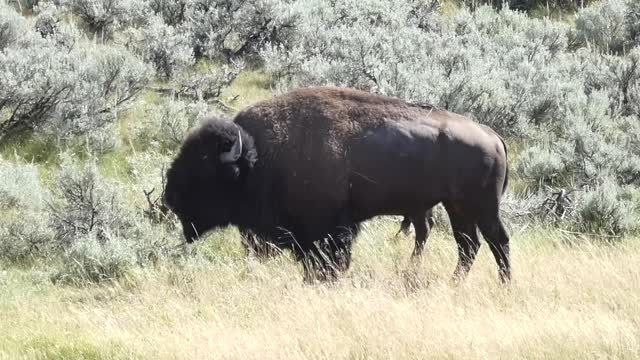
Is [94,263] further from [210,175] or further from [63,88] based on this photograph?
[63,88]

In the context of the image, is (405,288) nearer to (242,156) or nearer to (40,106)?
(242,156)

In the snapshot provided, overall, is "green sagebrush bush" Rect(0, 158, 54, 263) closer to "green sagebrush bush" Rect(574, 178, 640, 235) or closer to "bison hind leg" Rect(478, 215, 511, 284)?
"bison hind leg" Rect(478, 215, 511, 284)

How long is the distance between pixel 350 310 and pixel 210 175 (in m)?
1.99

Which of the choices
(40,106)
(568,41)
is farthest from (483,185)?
(568,41)

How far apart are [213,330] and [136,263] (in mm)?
2041

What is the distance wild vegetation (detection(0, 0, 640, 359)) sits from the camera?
5.36 m

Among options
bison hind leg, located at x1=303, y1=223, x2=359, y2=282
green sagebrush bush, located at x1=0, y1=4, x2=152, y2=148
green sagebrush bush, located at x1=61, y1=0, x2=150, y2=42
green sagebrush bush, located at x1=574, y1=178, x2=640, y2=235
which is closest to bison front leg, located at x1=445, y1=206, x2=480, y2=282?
bison hind leg, located at x1=303, y1=223, x2=359, y2=282

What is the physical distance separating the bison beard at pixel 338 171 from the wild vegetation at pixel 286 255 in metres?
0.37

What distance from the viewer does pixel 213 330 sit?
18.1 ft

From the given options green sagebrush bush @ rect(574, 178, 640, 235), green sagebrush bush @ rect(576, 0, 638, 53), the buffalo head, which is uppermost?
the buffalo head

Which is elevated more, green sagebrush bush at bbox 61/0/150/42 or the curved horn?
the curved horn

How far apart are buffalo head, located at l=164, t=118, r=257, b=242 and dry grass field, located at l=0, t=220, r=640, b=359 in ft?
1.53

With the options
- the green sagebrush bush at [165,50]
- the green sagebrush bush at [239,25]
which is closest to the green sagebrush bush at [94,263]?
the green sagebrush bush at [165,50]

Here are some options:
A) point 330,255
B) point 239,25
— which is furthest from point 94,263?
point 239,25
